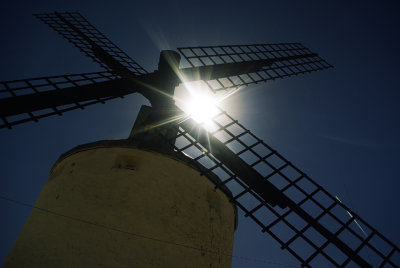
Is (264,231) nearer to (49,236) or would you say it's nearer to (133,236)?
(133,236)

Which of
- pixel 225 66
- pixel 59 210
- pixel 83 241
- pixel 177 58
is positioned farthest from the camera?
pixel 225 66

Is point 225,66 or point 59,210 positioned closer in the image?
point 59,210

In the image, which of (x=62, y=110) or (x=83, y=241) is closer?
(x=83, y=241)

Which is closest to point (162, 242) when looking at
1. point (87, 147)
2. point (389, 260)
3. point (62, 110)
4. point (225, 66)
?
point (87, 147)

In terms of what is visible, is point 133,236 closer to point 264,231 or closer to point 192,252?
point 192,252

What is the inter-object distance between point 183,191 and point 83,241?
2.07 metres

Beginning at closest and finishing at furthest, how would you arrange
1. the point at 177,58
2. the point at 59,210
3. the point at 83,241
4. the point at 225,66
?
the point at 83,241 < the point at 59,210 < the point at 177,58 < the point at 225,66

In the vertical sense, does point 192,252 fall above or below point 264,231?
below

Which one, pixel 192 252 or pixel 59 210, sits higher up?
Answer: pixel 59 210

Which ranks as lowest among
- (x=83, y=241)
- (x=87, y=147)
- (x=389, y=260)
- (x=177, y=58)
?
(x=83, y=241)

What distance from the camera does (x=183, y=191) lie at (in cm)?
576

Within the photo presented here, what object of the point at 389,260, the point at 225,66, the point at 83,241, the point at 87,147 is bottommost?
the point at 83,241

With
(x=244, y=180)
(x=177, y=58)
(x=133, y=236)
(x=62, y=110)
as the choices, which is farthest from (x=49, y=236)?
(x=177, y=58)

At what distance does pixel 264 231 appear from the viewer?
508 cm
